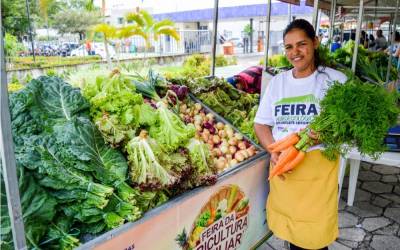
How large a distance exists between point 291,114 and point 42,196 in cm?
150

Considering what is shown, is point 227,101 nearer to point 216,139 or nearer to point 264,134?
point 216,139

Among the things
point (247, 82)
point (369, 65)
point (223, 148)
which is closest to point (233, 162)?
point (223, 148)

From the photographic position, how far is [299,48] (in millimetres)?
2098

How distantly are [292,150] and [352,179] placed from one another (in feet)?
7.30

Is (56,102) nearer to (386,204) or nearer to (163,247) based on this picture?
(163,247)

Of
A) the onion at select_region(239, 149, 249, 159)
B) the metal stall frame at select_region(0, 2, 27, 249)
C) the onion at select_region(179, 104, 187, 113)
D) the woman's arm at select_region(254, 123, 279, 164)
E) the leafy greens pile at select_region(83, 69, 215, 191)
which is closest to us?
the metal stall frame at select_region(0, 2, 27, 249)

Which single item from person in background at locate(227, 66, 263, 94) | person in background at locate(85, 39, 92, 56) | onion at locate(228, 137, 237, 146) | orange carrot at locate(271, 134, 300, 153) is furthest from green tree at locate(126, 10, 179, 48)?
orange carrot at locate(271, 134, 300, 153)

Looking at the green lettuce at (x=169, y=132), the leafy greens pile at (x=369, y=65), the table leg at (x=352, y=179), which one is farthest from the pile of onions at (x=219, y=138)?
the leafy greens pile at (x=369, y=65)

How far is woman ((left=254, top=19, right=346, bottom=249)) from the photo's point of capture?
2.13 m

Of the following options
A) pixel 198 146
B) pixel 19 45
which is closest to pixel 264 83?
pixel 198 146

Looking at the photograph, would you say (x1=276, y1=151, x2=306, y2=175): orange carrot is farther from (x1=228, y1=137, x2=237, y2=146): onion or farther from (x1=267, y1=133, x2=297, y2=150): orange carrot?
(x1=228, y1=137, x2=237, y2=146): onion

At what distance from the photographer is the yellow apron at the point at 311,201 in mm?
2203

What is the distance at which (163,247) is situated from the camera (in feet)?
6.04

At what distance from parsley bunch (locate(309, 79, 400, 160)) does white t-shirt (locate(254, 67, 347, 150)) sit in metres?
0.13
